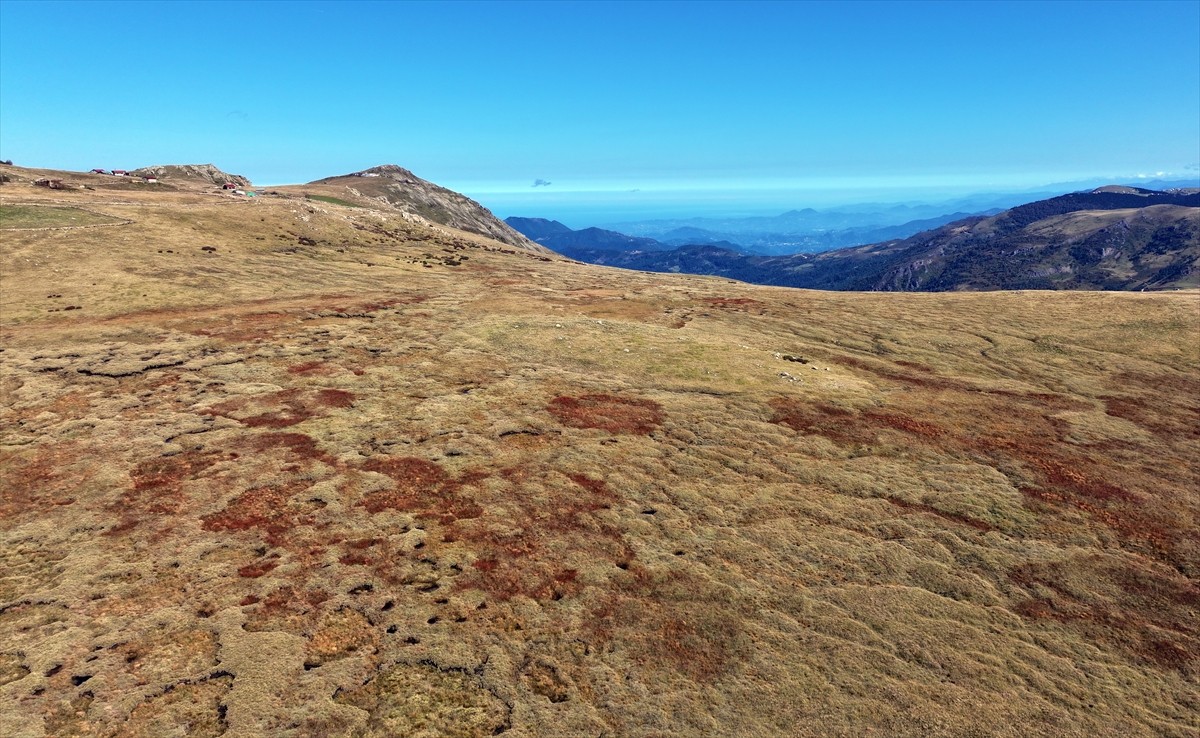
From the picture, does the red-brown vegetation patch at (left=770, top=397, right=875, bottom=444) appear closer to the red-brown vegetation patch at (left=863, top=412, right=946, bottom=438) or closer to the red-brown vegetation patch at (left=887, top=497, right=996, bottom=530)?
the red-brown vegetation patch at (left=863, top=412, right=946, bottom=438)

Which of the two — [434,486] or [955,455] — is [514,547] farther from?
[955,455]

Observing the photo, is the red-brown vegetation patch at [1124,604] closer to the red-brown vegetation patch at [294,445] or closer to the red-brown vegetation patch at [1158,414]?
the red-brown vegetation patch at [1158,414]

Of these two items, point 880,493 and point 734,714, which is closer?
point 734,714

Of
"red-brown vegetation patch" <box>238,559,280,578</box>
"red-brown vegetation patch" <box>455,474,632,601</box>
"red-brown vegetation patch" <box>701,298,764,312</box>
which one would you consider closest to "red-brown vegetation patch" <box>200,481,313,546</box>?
"red-brown vegetation patch" <box>238,559,280,578</box>

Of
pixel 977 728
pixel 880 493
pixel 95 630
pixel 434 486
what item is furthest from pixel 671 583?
pixel 95 630

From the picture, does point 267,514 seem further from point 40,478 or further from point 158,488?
point 40,478

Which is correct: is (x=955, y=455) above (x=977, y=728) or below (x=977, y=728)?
above
